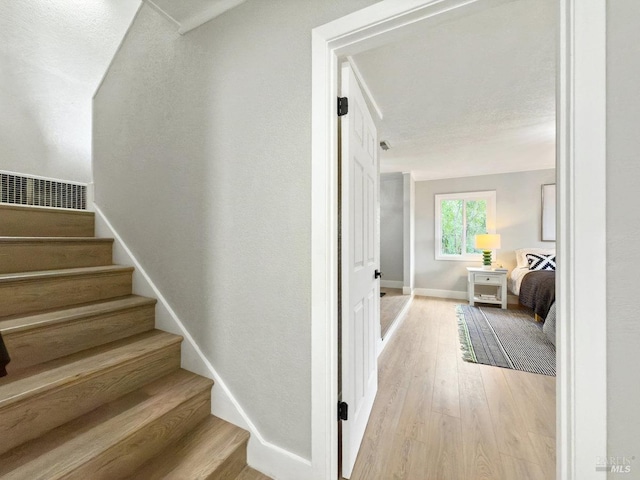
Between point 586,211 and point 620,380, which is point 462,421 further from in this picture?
point 586,211

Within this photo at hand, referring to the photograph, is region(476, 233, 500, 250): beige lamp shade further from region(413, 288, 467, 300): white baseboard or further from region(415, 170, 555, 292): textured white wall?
region(413, 288, 467, 300): white baseboard

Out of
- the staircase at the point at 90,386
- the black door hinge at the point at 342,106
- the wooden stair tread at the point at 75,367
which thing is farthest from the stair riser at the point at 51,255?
the black door hinge at the point at 342,106

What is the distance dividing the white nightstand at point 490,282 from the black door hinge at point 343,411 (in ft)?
13.3

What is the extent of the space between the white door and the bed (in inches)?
114

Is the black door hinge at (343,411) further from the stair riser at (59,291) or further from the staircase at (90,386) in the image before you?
the stair riser at (59,291)

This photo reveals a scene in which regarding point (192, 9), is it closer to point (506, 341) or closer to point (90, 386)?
point (90, 386)

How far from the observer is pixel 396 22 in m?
1.01

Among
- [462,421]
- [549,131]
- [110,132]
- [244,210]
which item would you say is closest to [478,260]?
[549,131]

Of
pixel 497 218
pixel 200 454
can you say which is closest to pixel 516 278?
pixel 497 218

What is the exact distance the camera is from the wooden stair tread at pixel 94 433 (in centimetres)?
85

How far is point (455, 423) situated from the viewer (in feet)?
5.36

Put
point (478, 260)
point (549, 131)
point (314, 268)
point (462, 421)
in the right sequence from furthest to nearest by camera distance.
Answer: point (478, 260), point (549, 131), point (462, 421), point (314, 268)

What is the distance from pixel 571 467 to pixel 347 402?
2.58 ft

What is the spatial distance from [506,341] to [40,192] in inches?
192
